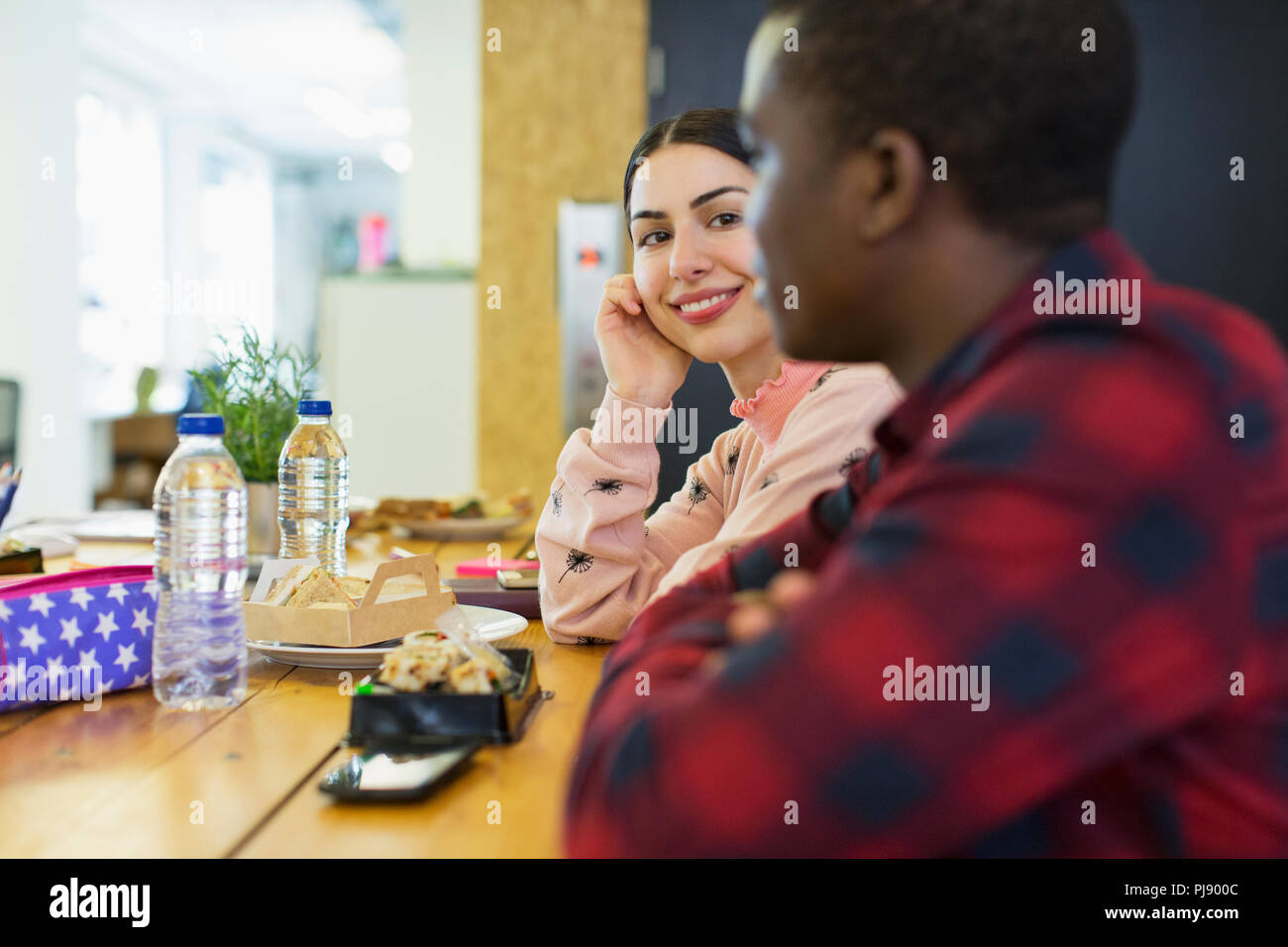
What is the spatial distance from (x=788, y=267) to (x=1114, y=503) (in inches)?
10.7

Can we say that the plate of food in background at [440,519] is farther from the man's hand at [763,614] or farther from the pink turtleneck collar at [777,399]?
the man's hand at [763,614]

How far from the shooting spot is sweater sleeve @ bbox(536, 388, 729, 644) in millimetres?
1297

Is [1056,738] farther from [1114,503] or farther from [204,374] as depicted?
[204,374]

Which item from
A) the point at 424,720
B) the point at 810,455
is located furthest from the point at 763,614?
the point at 810,455

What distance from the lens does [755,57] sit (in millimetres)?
696

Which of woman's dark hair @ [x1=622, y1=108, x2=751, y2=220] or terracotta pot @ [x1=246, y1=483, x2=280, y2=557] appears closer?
woman's dark hair @ [x1=622, y1=108, x2=751, y2=220]

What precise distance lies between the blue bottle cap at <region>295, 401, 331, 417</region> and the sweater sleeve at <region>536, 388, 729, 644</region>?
1.07 feet

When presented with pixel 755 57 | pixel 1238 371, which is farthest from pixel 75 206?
pixel 1238 371

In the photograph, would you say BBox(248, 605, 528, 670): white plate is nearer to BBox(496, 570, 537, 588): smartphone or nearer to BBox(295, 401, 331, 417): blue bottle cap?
BBox(496, 570, 537, 588): smartphone

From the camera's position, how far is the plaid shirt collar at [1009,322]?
22.0 inches

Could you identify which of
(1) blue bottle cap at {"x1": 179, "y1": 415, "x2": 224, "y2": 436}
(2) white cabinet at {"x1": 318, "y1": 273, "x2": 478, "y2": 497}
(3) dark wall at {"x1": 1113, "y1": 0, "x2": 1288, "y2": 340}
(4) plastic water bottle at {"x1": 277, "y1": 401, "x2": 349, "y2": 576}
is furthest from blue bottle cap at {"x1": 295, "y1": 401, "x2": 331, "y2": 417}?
(2) white cabinet at {"x1": 318, "y1": 273, "x2": 478, "y2": 497}

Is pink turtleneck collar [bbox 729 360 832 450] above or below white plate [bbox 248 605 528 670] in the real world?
above

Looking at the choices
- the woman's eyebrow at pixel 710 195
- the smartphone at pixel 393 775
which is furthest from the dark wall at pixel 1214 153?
the smartphone at pixel 393 775

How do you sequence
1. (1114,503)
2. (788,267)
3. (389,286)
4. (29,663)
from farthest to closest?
(389,286) < (29,663) < (788,267) < (1114,503)
